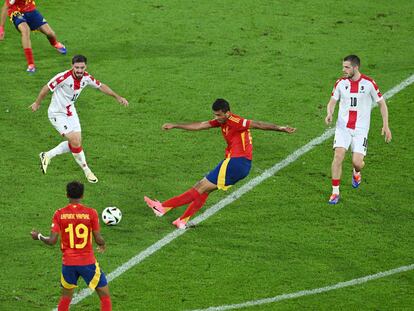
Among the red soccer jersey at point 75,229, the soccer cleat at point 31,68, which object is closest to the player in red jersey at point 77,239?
the red soccer jersey at point 75,229

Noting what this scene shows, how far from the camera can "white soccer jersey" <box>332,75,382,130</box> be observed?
18.0 m

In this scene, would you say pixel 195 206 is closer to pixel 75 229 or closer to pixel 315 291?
pixel 315 291

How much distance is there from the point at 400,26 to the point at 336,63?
8.56 ft

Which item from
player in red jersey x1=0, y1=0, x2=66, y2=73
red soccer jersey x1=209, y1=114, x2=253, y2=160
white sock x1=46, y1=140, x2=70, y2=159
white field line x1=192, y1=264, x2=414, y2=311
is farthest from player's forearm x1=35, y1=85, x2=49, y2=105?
white field line x1=192, y1=264, x2=414, y2=311

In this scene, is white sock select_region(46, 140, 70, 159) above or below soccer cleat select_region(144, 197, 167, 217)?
above

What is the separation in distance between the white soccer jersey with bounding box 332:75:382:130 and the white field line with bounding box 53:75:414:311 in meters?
1.73

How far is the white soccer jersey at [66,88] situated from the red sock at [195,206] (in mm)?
2636

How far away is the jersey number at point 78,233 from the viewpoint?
44.5ft

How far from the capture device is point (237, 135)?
1705 centimetres

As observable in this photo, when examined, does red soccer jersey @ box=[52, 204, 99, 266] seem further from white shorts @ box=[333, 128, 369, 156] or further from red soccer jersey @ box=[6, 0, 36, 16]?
red soccer jersey @ box=[6, 0, 36, 16]

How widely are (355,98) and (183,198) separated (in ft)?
10.5

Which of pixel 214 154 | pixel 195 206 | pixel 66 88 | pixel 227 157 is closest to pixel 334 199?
pixel 227 157

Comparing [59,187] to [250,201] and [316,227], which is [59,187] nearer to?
[250,201]

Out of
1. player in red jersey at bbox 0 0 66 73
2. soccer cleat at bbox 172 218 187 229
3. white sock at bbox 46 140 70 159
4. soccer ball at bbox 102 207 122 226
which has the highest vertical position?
player in red jersey at bbox 0 0 66 73
